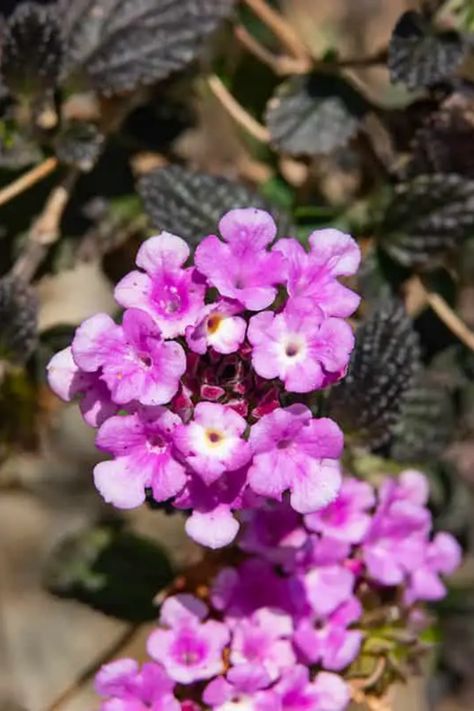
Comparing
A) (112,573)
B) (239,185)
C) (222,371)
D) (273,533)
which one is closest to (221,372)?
(222,371)

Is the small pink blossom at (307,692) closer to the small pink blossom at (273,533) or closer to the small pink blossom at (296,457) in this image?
the small pink blossom at (273,533)

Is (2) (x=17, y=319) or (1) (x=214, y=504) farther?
(2) (x=17, y=319)

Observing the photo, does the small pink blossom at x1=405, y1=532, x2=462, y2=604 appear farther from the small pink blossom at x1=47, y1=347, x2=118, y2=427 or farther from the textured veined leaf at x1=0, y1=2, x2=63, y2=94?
the textured veined leaf at x1=0, y1=2, x2=63, y2=94

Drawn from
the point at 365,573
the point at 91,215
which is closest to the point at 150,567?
the point at 365,573

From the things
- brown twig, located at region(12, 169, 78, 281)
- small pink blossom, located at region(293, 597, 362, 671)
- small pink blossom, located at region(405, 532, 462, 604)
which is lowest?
small pink blossom, located at region(405, 532, 462, 604)

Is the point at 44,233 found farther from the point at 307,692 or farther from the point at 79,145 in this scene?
the point at 307,692

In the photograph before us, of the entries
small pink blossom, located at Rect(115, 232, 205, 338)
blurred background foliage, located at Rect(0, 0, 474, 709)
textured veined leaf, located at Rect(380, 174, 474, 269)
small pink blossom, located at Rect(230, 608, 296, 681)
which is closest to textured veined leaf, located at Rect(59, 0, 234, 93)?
blurred background foliage, located at Rect(0, 0, 474, 709)

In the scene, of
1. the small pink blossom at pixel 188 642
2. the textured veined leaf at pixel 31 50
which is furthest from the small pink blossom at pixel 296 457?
the textured veined leaf at pixel 31 50
